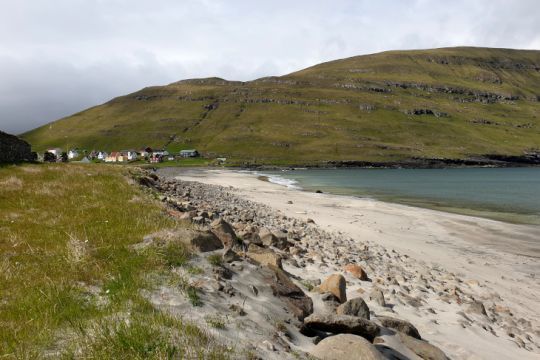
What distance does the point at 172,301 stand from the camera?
6727 mm

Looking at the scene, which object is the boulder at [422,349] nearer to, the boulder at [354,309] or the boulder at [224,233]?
the boulder at [354,309]

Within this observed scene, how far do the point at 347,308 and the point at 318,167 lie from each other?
19249 centimetres

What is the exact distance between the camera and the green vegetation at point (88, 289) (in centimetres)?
491

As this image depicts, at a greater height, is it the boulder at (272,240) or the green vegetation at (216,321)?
the green vegetation at (216,321)

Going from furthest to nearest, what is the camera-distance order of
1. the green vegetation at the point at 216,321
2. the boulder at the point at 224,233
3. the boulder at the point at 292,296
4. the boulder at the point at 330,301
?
the boulder at the point at 224,233 < the boulder at the point at 330,301 < the boulder at the point at 292,296 < the green vegetation at the point at 216,321

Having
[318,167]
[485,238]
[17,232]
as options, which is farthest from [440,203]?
[318,167]

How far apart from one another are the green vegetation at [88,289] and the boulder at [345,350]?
1880 millimetres

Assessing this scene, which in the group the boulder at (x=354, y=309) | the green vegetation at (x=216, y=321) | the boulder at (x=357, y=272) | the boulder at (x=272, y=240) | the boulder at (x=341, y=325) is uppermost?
the green vegetation at (x=216, y=321)

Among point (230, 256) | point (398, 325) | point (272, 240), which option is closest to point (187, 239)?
point (230, 256)

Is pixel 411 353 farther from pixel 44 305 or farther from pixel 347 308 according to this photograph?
pixel 44 305

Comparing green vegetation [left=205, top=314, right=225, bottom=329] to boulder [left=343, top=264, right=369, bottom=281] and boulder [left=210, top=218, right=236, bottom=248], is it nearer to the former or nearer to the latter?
boulder [left=210, top=218, right=236, bottom=248]

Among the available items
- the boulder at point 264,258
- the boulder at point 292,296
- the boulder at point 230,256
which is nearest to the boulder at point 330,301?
the boulder at point 292,296

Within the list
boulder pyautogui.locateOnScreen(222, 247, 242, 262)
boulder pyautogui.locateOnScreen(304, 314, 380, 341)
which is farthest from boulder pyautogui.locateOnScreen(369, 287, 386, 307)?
boulder pyautogui.locateOnScreen(222, 247, 242, 262)

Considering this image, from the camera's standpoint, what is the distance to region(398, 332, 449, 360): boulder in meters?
8.16
